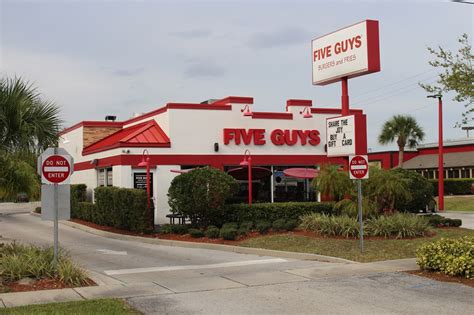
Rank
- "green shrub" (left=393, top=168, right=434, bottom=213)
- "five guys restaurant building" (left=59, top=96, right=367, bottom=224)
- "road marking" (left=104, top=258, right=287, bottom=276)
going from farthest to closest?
1. "five guys restaurant building" (left=59, top=96, right=367, bottom=224)
2. "green shrub" (left=393, top=168, right=434, bottom=213)
3. "road marking" (left=104, top=258, right=287, bottom=276)

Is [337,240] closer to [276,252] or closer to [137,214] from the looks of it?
[276,252]

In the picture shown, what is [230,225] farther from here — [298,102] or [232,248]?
[298,102]

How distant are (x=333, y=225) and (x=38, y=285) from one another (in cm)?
924

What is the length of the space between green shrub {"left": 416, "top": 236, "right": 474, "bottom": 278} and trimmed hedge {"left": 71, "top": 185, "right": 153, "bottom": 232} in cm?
1071

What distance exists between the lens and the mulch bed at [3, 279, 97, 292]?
947 cm

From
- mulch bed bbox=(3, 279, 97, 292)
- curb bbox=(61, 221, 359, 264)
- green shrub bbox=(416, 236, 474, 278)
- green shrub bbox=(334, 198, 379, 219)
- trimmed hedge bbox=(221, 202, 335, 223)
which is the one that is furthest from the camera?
trimmed hedge bbox=(221, 202, 335, 223)

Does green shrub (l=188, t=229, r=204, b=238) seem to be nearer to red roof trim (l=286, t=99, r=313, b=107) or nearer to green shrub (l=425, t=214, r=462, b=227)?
green shrub (l=425, t=214, r=462, b=227)

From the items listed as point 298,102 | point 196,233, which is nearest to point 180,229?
point 196,233

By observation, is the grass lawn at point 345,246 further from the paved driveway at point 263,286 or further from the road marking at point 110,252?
the road marking at point 110,252

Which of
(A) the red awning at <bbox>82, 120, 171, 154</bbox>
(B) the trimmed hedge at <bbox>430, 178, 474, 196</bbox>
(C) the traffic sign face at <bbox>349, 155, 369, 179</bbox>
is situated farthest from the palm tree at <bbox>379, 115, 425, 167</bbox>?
(C) the traffic sign face at <bbox>349, 155, 369, 179</bbox>

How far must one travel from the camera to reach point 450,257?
10.7m

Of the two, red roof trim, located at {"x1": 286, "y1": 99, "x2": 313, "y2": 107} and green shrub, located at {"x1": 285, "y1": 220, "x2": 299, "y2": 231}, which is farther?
red roof trim, located at {"x1": 286, "y1": 99, "x2": 313, "y2": 107}

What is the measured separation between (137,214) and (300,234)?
6.16 meters

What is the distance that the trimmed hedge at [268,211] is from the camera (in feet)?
62.9
